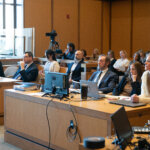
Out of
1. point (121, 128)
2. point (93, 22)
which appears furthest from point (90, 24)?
point (121, 128)

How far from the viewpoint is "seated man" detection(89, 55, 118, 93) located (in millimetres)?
4871

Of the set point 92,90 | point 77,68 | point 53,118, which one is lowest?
point 53,118

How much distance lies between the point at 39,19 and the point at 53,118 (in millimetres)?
8128

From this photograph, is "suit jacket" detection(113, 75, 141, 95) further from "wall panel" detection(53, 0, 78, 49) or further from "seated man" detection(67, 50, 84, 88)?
"wall panel" detection(53, 0, 78, 49)

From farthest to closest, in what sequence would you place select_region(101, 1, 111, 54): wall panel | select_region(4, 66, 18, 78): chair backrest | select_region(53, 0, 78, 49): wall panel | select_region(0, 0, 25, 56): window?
select_region(101, 1, 111, 54): wall panel
select_region(53, 0, 78, 49): wall panel
select_region(0, 0, 25, 56): window
select_region(4, 66, 18, 78): chair backrest

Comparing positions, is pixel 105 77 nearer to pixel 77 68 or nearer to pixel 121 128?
Result: pixel 77 68

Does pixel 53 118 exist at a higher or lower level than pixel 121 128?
lower

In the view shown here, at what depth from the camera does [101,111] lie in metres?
3.34

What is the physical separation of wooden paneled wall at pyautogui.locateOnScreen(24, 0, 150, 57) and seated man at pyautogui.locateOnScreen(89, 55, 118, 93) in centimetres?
686

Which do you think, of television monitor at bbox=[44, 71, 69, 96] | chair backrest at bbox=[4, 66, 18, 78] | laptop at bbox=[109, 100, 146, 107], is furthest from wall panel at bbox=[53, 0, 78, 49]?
laptop at bbox=[109, 100, 146, 107]

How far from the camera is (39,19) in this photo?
11688 mm

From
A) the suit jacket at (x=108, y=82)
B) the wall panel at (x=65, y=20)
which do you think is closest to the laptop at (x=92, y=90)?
the suit jacket at (x=108, y=82)

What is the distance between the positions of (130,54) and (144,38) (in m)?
0.89

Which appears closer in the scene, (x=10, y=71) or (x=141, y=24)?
(x=10, y=71)
